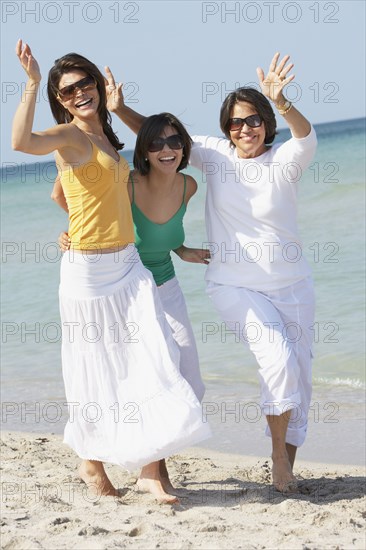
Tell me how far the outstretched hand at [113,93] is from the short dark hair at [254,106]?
22.7 inches

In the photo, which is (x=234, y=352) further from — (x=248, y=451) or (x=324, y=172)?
(x=324, y=172)

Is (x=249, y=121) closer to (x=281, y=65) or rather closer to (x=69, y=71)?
(x=281, y=65)

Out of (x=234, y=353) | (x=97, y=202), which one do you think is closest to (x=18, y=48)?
(x=97, y=202)

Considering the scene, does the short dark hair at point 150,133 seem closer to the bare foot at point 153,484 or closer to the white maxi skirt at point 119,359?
the white maxi skirt at point 119,359

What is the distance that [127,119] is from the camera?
5.30 meters

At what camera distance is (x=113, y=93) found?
536 centimetres

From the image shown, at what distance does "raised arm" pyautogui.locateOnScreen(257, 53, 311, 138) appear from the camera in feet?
15.8

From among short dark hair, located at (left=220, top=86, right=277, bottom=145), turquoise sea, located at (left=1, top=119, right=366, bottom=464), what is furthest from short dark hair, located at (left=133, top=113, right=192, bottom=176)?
turquoise sea, located at (left=1, top=119, right=366, bottom=464)

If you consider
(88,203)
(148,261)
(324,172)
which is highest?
(88,203)

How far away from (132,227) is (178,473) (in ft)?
5.37

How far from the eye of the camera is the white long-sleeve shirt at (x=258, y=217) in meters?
5.02

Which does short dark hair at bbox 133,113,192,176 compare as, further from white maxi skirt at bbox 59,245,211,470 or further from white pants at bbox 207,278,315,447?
white pants at bbox 207,278,315,447

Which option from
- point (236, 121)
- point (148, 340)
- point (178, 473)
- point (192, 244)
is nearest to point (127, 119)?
point (236, 121)

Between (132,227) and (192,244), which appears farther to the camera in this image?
(192,244)
